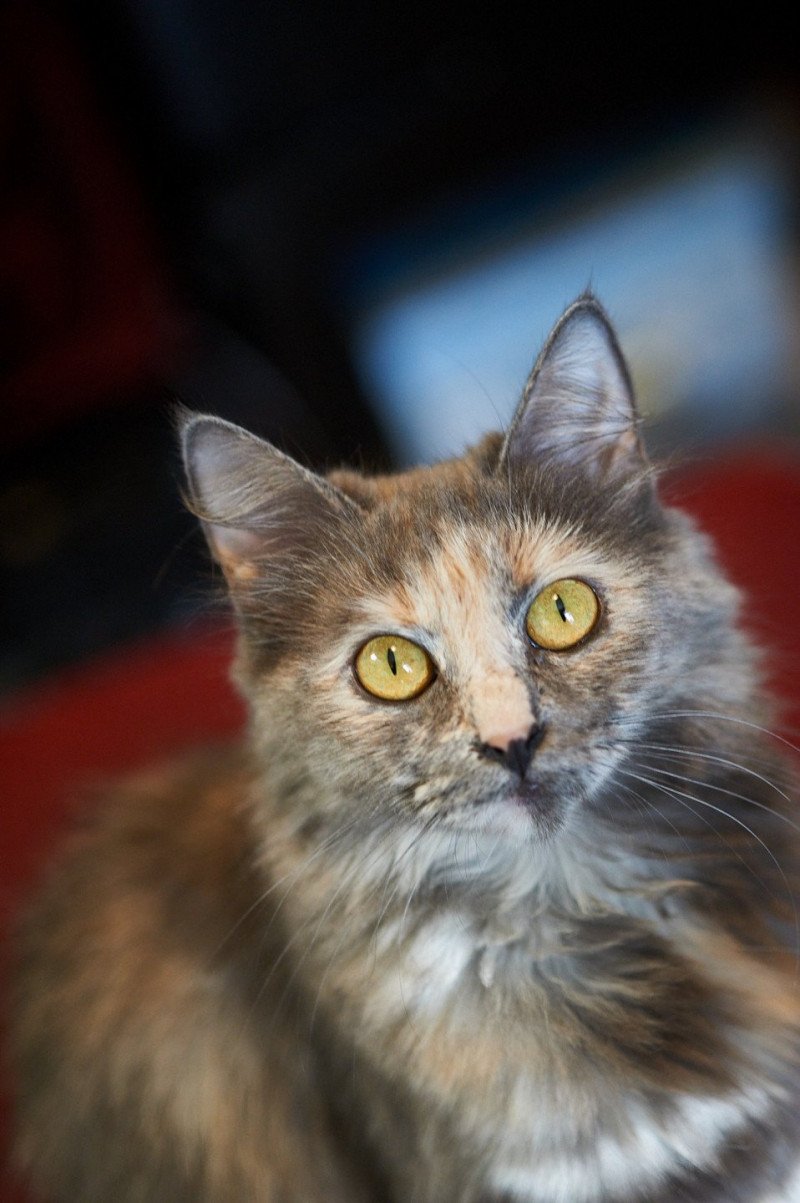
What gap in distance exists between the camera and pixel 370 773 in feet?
3.57

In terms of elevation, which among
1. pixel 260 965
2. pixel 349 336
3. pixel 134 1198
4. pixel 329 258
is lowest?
pixel 134 1198

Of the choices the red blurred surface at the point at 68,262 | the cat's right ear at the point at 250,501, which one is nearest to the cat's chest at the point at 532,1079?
the cat's right ear at the point at 250,501

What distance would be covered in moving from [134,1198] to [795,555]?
1.43 meters

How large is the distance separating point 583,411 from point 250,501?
396mm

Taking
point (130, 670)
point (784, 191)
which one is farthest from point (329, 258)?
point (130, 670)

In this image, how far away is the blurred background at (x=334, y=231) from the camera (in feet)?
11.8

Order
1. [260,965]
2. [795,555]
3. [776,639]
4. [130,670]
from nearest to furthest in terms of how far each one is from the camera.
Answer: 1. [260,965]
2. [776,639]
3. [795,555]
4. [130,670]

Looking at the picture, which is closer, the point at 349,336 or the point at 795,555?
the point at 795,555

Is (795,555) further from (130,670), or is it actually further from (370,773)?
(130,670)

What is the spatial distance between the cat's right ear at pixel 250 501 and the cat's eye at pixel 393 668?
16 centimetres

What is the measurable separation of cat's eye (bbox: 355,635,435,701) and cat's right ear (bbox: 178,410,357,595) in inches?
6.4

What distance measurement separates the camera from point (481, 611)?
1077mm

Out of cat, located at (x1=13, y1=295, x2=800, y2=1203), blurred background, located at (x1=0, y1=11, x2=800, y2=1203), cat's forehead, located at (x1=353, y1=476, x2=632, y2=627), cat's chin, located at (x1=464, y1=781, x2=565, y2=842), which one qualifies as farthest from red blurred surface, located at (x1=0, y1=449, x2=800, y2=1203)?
blurred background, located at (x1=0, y1=11, x2=800, y2=1203)

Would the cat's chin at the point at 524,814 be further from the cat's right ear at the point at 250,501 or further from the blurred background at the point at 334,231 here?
the blurred background at the point at 334,231
